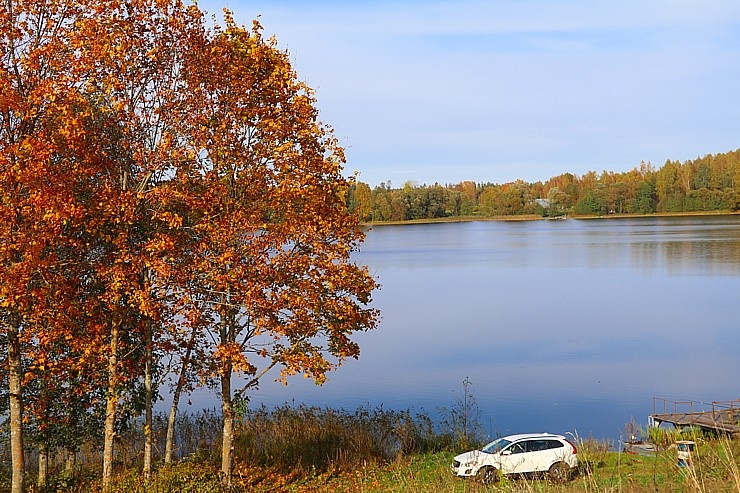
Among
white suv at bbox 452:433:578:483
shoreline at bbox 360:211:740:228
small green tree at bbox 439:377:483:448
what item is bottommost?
small green tree at bbox 439:377:483:448

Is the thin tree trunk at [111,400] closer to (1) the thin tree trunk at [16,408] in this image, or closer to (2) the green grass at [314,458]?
(2) the green grass at [314,458]

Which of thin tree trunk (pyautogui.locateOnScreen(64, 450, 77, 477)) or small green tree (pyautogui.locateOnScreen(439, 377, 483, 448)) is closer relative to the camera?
thin tree trunk (pyautogui.locateOnScreen(64, 450, 77, 477))

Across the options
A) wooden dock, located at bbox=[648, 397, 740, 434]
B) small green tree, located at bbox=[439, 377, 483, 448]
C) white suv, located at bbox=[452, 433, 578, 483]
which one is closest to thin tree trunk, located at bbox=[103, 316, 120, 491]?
white suv, located at bbox=[452, 433, 578, 483]

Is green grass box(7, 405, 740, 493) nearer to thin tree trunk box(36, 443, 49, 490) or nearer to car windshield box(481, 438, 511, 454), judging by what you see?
thin tree trunk box(36, 443, 49, 490)

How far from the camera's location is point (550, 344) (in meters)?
35.7

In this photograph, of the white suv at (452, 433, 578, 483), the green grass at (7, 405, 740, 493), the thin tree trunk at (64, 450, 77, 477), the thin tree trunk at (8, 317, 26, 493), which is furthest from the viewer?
the thin tree trunk at (64, 450, 77, 477)

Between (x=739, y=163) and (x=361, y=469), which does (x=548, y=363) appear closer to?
(x=361, y=469)

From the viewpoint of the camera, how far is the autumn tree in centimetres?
1503

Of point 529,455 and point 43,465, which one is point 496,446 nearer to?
point 529,455

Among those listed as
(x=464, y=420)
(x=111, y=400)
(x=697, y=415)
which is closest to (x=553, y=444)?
(x=464, y=420)

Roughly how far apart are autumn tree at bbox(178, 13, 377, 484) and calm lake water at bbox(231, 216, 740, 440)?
9875mm

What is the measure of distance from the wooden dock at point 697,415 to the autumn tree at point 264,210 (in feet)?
36.0

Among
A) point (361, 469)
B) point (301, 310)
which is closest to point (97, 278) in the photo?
point (301, 310)

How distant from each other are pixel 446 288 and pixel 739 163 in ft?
397
